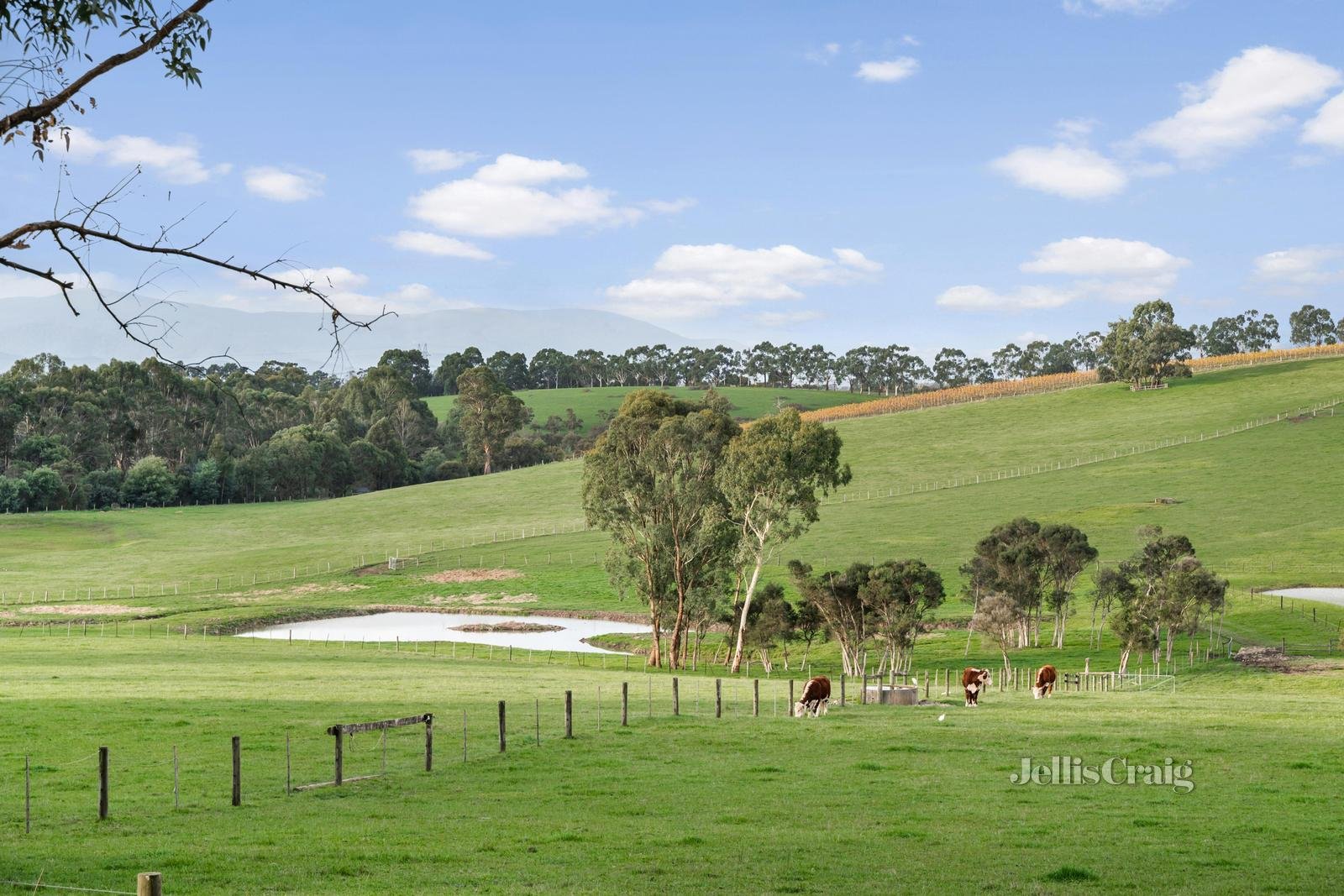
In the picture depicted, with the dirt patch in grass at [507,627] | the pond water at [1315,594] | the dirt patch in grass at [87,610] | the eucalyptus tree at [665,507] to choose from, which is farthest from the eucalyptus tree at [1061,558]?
the dirt patch in grass at [87,610]

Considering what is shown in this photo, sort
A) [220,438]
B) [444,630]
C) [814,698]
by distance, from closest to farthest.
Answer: [814,698]
[444,630]
[220,438]

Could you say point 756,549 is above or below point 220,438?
below

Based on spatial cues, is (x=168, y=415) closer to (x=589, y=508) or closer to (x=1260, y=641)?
(x=589, y=508)

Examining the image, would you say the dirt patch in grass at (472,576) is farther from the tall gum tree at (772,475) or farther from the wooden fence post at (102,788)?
the wooden fence post at (102,788)

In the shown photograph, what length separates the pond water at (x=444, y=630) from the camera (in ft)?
256

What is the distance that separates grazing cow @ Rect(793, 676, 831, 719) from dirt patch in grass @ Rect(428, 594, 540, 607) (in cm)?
5944

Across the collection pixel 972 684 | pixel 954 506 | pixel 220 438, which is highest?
pixel 220 438

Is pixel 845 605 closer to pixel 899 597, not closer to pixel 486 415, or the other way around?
pixel 899 597

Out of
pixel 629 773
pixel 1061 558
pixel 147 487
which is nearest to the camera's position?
pixel 629 773

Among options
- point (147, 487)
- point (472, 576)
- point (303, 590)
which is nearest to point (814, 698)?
point (472, 576)

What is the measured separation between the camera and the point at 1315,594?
7850 cm

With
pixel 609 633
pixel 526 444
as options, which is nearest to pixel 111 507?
pixel 526 444

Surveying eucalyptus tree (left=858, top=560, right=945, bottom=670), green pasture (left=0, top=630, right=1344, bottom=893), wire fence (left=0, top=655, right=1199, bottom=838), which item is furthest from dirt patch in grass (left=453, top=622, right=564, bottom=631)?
green pasture (left=0, top=630, right=1344, bottom=893)

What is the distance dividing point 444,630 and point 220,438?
93.2 m
